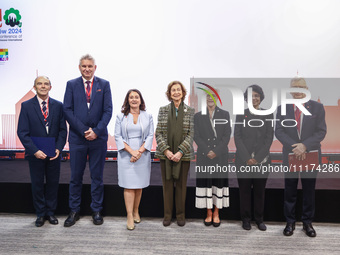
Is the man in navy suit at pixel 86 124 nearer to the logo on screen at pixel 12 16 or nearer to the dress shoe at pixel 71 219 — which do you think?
the dress shoe at pixel 71 219

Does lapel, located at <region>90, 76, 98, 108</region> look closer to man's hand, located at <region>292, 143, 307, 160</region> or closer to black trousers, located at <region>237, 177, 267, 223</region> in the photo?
black trousers, located at <region>237, 177, 267, 223</region>

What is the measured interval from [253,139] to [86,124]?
1698mm

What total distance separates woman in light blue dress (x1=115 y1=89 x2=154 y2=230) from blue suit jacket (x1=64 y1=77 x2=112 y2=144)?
0.19m

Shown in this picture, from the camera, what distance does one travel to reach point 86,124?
2.78 meters

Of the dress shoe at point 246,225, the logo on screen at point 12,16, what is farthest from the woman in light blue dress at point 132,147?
the logo on screen at point 12,16

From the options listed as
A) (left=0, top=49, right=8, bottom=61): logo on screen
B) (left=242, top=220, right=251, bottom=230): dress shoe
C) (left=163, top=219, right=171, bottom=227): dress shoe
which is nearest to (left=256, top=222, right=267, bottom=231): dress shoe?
(left=242, top=220, right=251, bottom=230): dress shoe

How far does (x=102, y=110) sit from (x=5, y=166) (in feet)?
7.02

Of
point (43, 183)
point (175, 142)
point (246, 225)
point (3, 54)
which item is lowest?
point (246, 225)

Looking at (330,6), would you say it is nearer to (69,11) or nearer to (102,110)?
(102,110)

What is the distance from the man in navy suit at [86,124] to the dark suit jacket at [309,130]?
1787 millimetres

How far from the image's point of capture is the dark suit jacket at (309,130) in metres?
2.56

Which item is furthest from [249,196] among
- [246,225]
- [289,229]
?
[289,229]

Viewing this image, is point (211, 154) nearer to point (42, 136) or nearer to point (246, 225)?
point (246, 225)

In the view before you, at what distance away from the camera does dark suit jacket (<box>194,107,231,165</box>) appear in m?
2.75
